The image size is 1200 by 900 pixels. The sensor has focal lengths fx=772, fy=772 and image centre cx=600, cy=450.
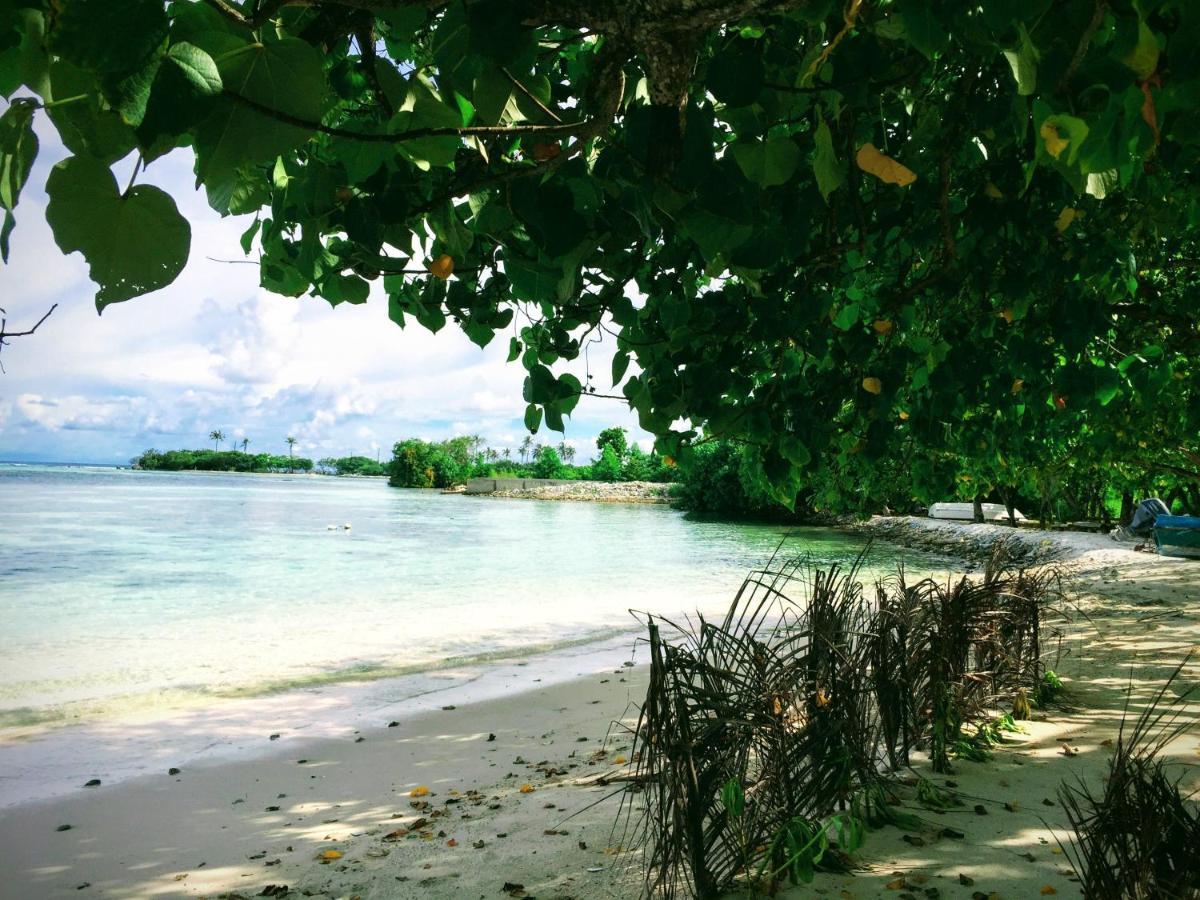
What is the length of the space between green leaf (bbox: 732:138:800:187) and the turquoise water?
373 inches

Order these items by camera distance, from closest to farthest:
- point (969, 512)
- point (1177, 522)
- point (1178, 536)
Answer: point (1178, 536) → point (1177, 522) → point (969, 512)

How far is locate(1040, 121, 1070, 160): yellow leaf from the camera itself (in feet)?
3.71

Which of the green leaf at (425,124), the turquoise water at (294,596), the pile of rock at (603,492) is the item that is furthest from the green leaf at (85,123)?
the pile of rock at (603,492)

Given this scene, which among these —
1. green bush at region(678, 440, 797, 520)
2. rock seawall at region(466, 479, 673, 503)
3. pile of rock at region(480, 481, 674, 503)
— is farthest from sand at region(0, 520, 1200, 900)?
rock seawall at region(466, 479, 673, 503)

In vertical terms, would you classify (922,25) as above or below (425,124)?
above

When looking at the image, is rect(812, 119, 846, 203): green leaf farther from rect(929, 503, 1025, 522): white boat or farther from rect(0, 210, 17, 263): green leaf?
rect(929, 503, 1025, 522): white boat

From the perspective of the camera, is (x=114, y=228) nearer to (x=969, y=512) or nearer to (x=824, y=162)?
(x=824, y=162)

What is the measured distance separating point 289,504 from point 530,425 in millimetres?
55698

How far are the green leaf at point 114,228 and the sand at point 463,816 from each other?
9.78 ft

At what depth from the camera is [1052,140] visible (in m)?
1.15

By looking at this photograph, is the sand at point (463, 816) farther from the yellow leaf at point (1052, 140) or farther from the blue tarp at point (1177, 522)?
the blue tarp at point (1177, 522)

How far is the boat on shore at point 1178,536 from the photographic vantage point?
52.4ft

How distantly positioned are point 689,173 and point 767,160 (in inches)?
5.9

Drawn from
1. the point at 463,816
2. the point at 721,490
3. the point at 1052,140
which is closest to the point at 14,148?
the point at 1052,140
